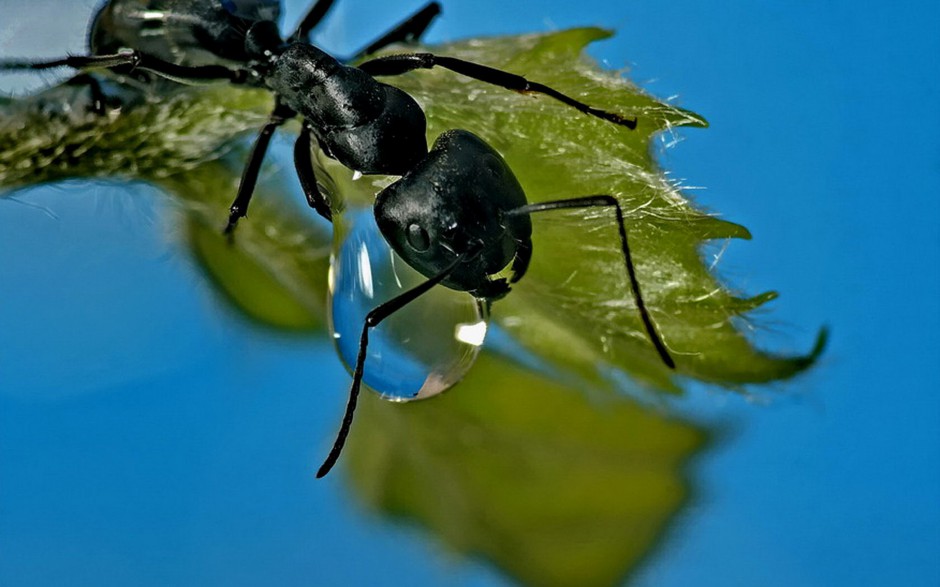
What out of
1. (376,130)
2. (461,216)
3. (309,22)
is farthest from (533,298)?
(309,22)

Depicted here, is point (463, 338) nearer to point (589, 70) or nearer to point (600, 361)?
point (600, 361)

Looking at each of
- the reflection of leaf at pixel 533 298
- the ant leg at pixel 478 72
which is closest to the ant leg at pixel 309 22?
the ant leg at pixel 478 72

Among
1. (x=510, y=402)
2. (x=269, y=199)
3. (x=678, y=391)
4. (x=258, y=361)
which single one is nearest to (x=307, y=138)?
(x=269, y=199)

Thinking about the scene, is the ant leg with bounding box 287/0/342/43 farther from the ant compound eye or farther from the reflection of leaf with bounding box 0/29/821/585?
the ant compound eye

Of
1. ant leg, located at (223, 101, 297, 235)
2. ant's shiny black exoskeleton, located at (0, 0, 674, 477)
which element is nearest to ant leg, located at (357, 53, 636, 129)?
ant's shiny black exoskeleton, located at (0, 0, 674, 477)

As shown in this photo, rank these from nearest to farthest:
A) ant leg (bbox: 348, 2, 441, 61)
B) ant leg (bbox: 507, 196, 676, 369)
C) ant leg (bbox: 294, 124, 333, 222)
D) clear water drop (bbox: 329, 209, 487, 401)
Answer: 1. ant leg (bbox: 507, 196, 676, 369)
2. clear water drop (bbox: 329, 209, 487, 401)
3. ant leg (bbox: 294, 124, 333, 222)
4. ant leg (bbox: 348, 2, 441, 61)

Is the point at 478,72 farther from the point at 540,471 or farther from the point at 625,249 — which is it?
the point at 540,471
